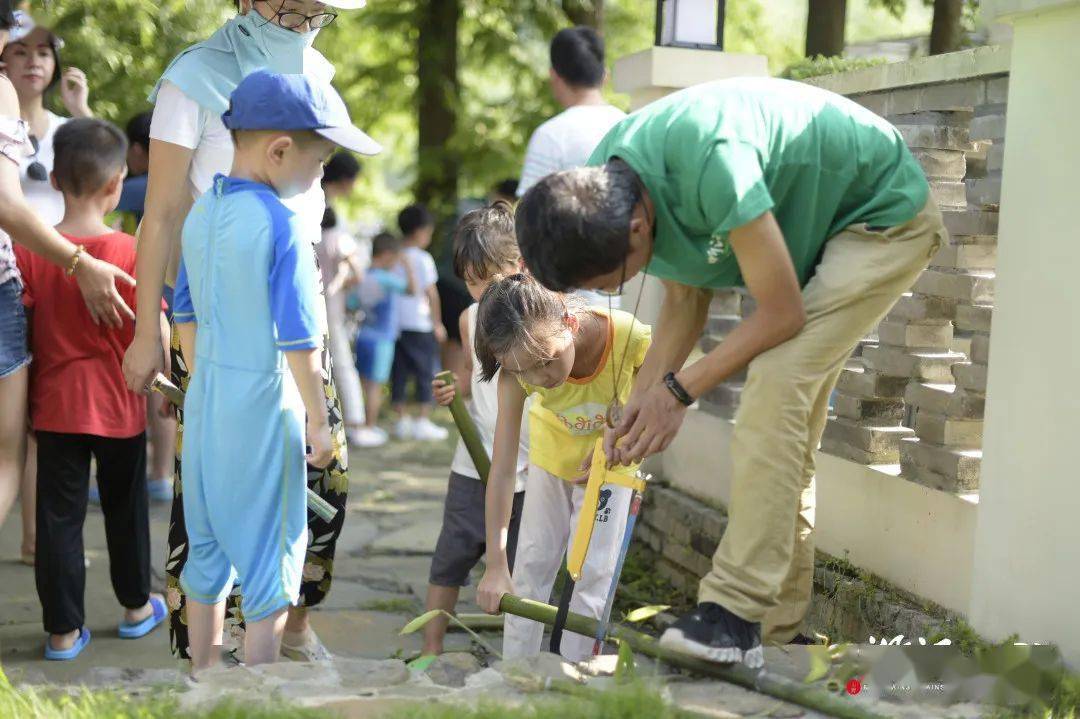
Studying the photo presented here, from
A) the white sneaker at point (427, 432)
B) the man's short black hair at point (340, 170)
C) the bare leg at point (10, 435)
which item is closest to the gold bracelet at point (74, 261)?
the bare leg at point (10, 435)

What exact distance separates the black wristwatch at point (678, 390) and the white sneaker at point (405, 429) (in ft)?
20.7

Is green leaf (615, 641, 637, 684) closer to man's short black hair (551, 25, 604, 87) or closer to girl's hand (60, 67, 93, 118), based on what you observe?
man's short black hair (551, 25, 604, 87)

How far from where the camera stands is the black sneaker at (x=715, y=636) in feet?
8.60

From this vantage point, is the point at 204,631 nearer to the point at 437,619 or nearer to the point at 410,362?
the point at 437,619

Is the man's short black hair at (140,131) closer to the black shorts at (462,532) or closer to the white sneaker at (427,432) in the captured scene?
the black shorts at (462,532)

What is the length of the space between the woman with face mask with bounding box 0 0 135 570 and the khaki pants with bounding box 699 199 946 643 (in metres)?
2.12

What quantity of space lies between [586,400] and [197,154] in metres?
1.22

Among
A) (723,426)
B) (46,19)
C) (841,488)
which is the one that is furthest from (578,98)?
(46,19)

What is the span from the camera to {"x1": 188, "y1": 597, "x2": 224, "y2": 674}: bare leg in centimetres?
313

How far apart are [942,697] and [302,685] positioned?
139 centimetres

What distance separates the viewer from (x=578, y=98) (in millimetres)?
5340

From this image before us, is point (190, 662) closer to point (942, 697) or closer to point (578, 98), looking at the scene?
point (942, 697)

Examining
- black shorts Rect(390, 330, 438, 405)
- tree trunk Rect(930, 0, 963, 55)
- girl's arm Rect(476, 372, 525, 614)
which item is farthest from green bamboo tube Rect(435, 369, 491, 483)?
black shorts Rect(390, 330, 438, 405)

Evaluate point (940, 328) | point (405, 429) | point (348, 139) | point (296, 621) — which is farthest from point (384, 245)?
point (348, 139)
